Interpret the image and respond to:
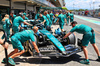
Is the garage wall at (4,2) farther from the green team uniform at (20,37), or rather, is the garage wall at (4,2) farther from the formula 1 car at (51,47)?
the green team uniform at (20,37)

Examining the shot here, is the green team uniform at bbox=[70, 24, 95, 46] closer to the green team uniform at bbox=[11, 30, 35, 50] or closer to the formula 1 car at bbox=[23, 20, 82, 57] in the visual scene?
the formula 1 car at bbox=[23, 20, 82, 57]

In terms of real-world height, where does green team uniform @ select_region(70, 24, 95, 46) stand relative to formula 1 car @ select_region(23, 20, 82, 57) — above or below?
above

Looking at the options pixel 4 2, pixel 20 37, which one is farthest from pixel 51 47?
pixel 4 2

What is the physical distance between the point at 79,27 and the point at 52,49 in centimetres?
128

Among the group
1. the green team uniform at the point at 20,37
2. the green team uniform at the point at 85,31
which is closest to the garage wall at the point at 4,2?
the green team uniform at the point at 20,37

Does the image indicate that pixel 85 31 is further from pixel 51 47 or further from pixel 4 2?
pixel 4 2

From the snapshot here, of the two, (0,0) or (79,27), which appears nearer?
(79,27)

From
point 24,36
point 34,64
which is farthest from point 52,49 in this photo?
point 24,36

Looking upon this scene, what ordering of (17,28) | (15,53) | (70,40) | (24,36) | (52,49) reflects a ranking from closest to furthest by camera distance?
(24,36), (15,53), (52,49), (70,40), (17,28)

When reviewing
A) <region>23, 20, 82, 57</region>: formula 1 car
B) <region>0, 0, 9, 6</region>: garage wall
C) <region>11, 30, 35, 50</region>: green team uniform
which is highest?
<region>0, 0, 9, 6</region>: garage wall

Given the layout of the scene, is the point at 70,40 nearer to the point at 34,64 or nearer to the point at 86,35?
the point at 86,35

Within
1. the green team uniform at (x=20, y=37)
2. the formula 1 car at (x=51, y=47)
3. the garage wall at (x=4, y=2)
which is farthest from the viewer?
the garage wall at (x=4, y=2)

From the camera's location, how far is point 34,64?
427cm

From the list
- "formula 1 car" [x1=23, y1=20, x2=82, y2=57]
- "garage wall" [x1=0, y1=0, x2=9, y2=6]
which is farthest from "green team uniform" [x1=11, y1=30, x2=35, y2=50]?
"garage wall" [x1=0, y1=0, x2=9, y2=6]
